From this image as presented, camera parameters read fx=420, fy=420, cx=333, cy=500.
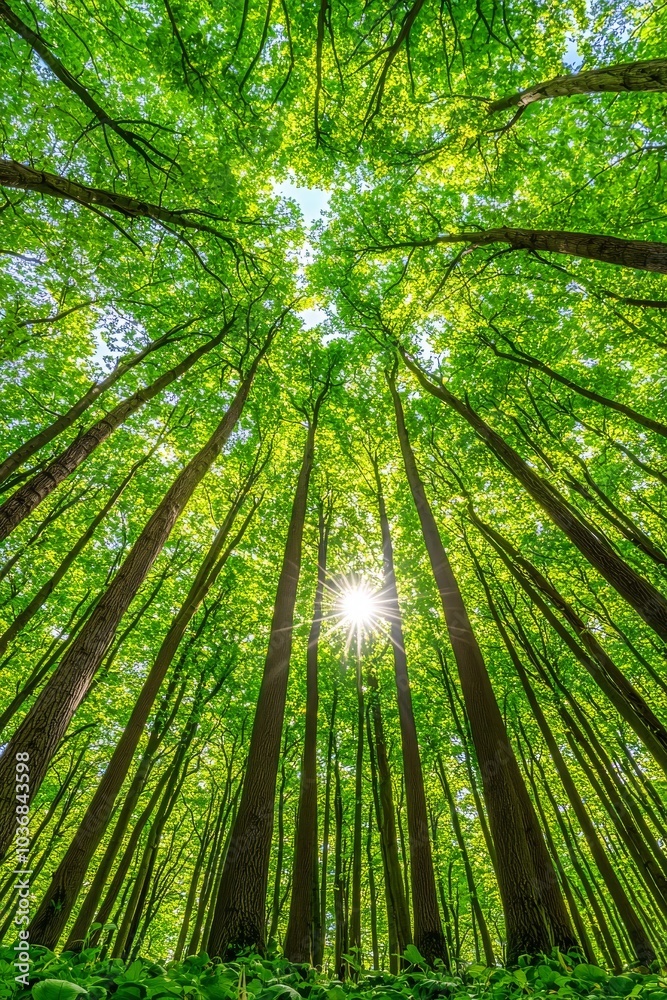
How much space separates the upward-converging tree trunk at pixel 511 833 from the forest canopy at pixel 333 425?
0.11 ft

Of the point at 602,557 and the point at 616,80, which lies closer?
the point at 616,80

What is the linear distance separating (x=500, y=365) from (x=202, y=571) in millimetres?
7654

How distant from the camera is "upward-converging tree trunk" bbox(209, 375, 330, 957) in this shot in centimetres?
406

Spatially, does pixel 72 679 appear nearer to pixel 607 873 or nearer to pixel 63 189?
pixel 63 189

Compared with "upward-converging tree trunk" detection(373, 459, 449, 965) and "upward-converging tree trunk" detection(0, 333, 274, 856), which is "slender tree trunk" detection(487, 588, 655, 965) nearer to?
"upward-converging tree trunk" detection(373, 459, 449, 965)

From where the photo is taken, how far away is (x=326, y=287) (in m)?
9.91

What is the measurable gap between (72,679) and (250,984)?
2670 millimetres

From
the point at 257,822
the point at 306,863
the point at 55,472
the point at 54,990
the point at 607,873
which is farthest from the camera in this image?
the point at 607,873

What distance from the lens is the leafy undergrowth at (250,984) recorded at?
1.64 metres

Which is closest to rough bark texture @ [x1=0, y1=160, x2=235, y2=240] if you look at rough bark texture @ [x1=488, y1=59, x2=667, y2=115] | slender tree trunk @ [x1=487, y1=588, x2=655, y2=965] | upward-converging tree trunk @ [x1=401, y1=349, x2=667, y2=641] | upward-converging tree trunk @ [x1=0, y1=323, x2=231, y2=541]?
upward-converging tree trunk @ [x1=0, y1=323, x2=231, y2=541]

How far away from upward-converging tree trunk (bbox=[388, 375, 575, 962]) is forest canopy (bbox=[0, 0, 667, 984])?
3 centimetres

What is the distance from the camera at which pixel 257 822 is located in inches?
185

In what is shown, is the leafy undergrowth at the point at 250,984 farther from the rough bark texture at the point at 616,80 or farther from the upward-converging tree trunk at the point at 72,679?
the rough bark texture at the point at 616,80

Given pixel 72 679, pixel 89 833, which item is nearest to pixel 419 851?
pixel 89 833
